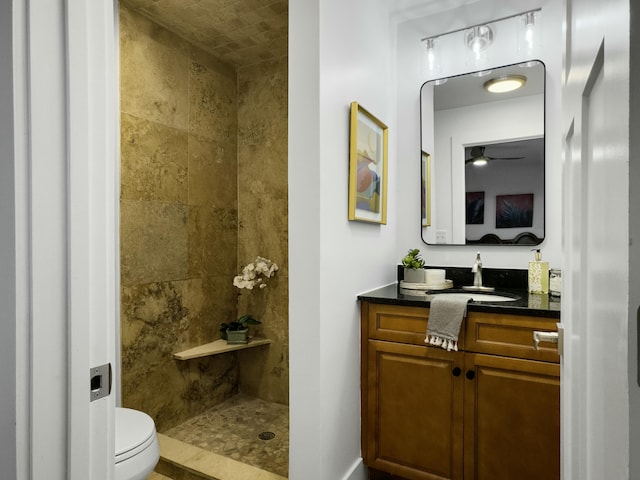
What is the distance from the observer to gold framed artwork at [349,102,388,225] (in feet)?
6.06

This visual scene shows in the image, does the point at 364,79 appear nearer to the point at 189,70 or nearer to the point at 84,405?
the point at 189,70

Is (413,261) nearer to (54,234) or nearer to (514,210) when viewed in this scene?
(514,210)

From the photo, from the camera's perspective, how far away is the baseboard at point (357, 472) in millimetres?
1839

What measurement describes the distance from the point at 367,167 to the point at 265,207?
1.15 metres

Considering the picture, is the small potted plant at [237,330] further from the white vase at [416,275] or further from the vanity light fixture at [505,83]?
the vanity light fixture at [505,83]

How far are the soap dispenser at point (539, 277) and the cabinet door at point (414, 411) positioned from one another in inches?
24.8

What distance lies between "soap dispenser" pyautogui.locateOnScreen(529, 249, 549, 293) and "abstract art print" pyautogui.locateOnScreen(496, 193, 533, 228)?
0.80ft

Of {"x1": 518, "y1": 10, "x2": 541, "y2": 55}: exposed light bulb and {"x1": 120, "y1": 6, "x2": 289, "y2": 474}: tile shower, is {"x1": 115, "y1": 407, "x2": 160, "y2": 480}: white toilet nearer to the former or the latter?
{"x1": 120, "y1": 6, "x2": 289, "y2": 474}: tile shower

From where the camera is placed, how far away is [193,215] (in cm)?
266

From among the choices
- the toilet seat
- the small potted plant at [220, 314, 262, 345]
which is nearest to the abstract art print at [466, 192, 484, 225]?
the small potted plant at [220, 314, 262, 345]

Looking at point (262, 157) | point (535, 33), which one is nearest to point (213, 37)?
point (262, 157)

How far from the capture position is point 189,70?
8.62 feet

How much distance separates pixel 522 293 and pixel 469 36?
4.92 ft

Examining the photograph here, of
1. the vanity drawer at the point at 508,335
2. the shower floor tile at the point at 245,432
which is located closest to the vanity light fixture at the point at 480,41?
the vanity drawer at the point at 508,335
